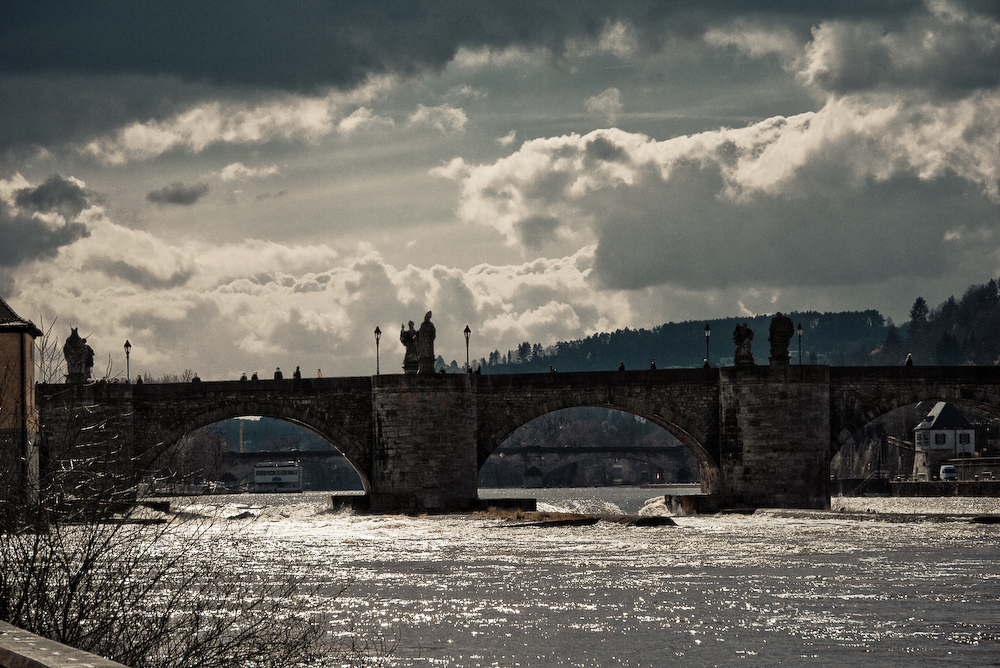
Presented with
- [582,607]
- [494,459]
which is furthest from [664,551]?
[494,459]

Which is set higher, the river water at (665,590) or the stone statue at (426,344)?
the stone statue at (426,344)

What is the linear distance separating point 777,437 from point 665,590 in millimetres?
23747

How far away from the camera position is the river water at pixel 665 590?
1792 centimetres

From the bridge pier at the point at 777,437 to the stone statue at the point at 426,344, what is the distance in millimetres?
10919

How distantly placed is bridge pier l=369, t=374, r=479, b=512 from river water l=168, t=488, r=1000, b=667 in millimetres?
5879

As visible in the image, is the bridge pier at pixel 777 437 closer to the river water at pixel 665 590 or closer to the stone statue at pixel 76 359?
the river water at pixel 665 590

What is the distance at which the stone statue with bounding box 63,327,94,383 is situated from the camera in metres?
50.0

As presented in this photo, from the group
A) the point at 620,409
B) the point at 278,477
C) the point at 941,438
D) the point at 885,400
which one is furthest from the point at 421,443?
the point at 278,477

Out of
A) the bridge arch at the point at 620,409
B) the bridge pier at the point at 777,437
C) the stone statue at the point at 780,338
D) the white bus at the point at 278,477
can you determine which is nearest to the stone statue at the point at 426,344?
the bridge arch at the point at 620,409

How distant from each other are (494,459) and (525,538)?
109901 mm

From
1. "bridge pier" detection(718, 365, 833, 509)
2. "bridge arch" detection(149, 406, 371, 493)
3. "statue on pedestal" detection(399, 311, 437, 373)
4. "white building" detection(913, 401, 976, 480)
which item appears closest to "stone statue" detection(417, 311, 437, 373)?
"statue on pedestal" detection(399, 311, 437, 373)

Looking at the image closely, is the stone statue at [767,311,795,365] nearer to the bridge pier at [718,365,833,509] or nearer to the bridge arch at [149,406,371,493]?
the bridge pier at [718,365,833,509]

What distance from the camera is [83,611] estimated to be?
12.4m

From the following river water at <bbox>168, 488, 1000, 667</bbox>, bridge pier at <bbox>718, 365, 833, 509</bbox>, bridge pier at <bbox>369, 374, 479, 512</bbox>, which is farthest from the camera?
bridge pier at <bbox>369, 374, 479, 512</bbox>
